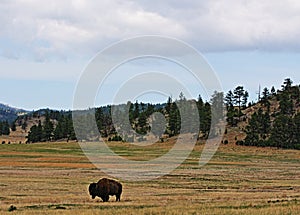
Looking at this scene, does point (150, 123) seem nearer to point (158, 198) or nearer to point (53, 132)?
point (53, 132)

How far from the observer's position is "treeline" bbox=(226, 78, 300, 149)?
137500 millimetres

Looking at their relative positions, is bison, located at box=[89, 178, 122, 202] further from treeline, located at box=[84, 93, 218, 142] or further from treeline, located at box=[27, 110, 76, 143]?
treeline, located at box=[27, 110, 76, 143]

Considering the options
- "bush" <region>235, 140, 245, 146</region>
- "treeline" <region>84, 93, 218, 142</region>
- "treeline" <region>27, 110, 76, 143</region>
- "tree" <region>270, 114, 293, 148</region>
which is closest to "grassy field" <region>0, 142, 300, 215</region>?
"tree" <region>270, 114, 293, 148</region>

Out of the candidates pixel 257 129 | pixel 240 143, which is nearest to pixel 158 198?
pixel 240 143

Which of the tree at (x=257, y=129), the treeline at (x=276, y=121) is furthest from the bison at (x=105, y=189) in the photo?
the tree at (x=257, y=129)

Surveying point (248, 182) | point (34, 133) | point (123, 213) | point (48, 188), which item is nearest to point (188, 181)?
point (248, 182)

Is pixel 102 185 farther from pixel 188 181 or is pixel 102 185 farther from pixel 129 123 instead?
pixel 129 123

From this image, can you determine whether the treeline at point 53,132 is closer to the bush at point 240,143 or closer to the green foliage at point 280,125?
the bush at point 240,143

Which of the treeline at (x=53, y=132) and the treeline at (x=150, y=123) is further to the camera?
the treeline at (x=53, y=132)

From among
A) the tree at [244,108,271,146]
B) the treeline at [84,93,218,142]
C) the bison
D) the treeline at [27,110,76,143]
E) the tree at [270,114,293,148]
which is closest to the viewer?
the bison

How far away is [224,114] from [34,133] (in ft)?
207

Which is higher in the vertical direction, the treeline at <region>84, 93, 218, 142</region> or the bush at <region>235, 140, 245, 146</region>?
the treeline at <region>84, 93, 218, 142</region>

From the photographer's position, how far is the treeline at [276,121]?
451ft

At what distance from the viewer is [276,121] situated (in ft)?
459
